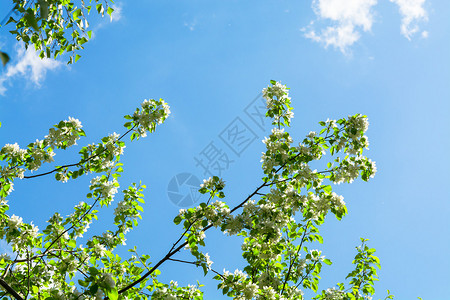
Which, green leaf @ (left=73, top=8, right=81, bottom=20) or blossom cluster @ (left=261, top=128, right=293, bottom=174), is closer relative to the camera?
green leaf @ (left=73, top=8, right=81, bottom=20)

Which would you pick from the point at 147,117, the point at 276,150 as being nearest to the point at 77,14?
the point at 147,117

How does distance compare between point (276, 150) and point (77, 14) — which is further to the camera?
point (276, 150)

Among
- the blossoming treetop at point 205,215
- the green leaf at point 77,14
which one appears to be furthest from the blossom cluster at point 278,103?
the green leaf at point 77,14

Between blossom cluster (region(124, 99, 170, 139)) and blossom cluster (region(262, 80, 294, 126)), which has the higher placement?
blossom cluster (region(262, 80, 294, 126))

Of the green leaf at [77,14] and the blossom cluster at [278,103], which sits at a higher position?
the blossom cluster at [278,103]

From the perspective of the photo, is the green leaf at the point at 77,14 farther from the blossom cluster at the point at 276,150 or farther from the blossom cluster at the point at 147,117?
the blossom cluster at the point at 276,150

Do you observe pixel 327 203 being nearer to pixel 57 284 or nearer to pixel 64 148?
pixel 64 148

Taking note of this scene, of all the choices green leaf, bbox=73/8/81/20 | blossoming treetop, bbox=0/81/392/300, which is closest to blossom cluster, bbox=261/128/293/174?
blossoming treetop, bbox=0/81/392/300

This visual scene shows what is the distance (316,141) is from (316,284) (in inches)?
102

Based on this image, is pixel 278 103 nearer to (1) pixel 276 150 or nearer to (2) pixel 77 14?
(1) pixel 276 150

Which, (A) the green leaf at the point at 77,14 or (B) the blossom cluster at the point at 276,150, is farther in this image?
(B) the blossom cluster at the point at 276,150

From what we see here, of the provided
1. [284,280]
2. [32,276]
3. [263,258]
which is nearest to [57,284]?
[32,276]

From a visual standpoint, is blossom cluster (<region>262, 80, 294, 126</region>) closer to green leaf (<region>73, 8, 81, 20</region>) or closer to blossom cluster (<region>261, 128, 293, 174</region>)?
blossom cluster (<region>261, 128, 293, 174</region>)

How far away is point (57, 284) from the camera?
561cm
